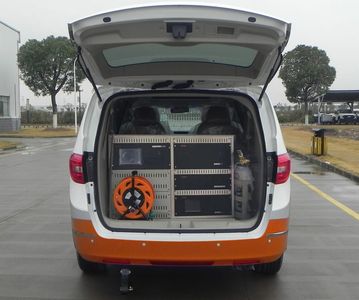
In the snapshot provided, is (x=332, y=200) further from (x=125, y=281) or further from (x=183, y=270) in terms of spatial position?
(x=125, y=281)

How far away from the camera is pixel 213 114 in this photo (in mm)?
5418

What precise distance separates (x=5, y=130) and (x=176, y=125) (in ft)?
127

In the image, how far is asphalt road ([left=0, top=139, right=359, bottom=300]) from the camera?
453cm

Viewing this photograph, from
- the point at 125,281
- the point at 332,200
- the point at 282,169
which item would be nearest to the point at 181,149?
the point at 282,169

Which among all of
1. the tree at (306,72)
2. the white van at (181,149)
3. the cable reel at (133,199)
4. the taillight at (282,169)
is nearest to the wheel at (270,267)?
the white van at (181,149)

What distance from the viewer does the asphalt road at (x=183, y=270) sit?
453 cm

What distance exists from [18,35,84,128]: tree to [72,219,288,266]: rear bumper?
39.0 meters

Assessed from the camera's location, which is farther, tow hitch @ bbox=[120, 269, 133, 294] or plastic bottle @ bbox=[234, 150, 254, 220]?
plastic bottle @ bbox=[234, 150, 254, 220]

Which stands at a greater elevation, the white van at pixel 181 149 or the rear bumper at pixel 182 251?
the white van at pixel 181 149

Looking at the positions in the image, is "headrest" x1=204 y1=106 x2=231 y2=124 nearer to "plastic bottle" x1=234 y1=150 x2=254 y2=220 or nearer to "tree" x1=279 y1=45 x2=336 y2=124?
"plastic bottle" x1=234 y1=150 x2=254 y2=220

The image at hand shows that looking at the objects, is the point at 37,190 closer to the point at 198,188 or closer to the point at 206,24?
the point at 198,188

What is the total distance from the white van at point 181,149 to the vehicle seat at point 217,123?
11 millimetres

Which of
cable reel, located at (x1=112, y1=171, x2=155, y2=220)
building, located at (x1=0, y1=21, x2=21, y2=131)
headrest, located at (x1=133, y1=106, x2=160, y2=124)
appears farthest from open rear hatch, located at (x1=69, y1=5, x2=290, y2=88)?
building, located at (x1=0, y1=21, x2=21, y2=131)

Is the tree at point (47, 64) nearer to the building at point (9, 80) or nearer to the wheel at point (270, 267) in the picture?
the building at point (9, 80)
